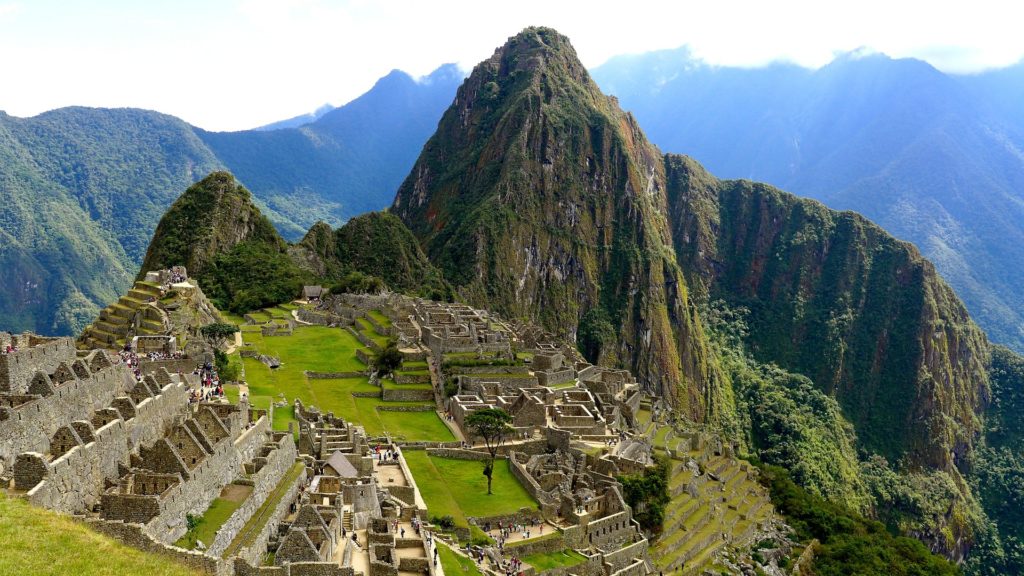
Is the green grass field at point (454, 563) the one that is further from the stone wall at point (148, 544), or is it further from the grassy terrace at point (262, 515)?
the stone wall at point (148, 544)

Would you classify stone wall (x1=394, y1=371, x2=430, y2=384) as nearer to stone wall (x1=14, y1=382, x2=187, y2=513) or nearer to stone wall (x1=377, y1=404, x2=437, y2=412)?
stone wall (x1=377, y1=404, x2=437, y2=412)

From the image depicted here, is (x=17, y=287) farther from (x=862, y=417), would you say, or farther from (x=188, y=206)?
(x=862, y=417)

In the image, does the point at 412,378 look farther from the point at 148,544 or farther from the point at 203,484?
the point at 148,544

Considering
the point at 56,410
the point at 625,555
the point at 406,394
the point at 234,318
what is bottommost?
the point at 625,555

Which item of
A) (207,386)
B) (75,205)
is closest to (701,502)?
(207,386)

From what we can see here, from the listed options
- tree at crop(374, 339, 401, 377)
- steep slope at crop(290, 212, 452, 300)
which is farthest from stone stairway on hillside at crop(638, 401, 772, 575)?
steep slope at crop(290, 212, 452, 300)

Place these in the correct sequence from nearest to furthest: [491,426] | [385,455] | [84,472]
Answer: [84,472] < [385,455] < [491,426]
